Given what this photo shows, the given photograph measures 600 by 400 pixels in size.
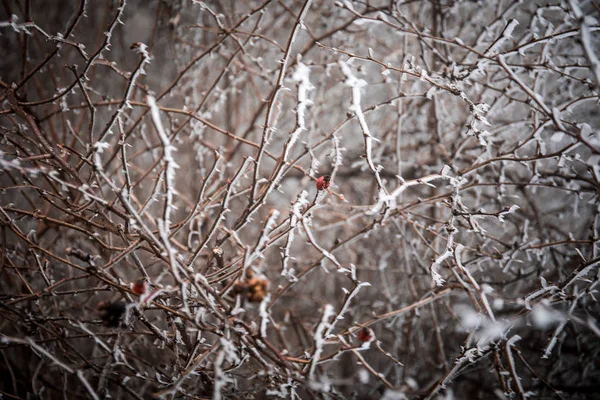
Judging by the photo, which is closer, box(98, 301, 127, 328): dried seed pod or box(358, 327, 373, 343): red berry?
box(98, 301, 127, 328): dried seed pod

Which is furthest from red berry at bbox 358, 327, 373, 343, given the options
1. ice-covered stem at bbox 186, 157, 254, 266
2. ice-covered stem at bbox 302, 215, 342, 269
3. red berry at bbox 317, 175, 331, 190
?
ice-covered stem at bbox 186, 157, 254, 266

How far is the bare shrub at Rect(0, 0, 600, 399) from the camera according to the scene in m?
1.14

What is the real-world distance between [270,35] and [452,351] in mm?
2804

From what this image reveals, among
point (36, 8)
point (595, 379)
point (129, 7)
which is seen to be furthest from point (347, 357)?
point (36, 8)

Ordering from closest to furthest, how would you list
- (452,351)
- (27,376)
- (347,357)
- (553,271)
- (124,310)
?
(124,310), (27,376), (553,271), (452,351), (347,357)

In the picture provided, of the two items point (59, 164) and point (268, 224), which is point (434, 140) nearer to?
point (268, 224)

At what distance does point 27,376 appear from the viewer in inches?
84.7

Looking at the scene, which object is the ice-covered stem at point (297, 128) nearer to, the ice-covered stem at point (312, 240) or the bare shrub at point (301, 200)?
the bare shrub at point (301, 200)

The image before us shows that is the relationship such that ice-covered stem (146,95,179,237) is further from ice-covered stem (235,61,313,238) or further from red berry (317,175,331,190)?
red berry (317,175,331,190)

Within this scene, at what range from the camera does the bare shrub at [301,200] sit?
1.14 metres

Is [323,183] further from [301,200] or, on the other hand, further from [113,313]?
[113,313]

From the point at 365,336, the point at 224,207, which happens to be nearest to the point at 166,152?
the point at 224,207

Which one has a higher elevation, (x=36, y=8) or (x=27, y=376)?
(x=36, y=8)

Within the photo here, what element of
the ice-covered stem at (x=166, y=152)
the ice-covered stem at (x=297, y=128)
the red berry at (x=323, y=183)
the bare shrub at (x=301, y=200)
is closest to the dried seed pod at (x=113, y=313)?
the bare shrub at (x=301, y=200)
